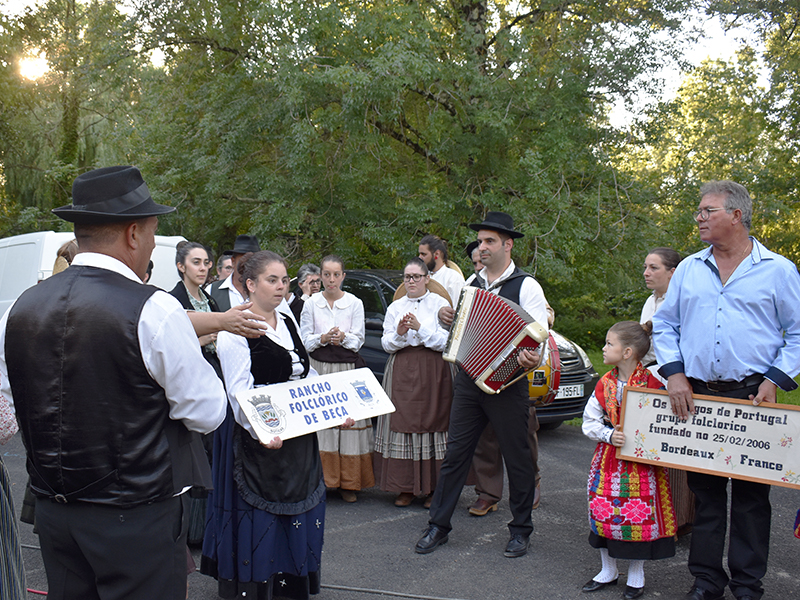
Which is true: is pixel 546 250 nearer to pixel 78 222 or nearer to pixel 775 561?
pixel 775 561

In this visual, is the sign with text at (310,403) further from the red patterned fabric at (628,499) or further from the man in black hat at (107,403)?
the red patterned fabric at (628,499)

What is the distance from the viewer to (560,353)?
7.84 metres

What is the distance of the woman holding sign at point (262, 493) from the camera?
354 centimetres

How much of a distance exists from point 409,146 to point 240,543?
30.2ft

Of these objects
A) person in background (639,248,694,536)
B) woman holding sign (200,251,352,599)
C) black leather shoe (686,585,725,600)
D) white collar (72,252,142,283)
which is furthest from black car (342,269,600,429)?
white collar (72,252,142,283)

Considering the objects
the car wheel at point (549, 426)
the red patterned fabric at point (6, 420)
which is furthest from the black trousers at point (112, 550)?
the car wheel at point (549, 426)

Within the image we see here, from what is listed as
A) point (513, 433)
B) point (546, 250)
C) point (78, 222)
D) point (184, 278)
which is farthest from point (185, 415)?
point (546, 250)

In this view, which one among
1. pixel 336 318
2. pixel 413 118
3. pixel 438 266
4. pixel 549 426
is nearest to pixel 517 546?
pixel 336 318

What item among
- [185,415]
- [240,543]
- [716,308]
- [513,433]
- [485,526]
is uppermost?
[716,308]

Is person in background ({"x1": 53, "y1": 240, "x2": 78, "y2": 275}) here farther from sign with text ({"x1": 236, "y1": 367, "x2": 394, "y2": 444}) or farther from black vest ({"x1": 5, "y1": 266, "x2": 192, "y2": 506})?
black vest ({"x1": 5, "y1": 266, "x2": 192, "y2": 506})

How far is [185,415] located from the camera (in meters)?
2.31

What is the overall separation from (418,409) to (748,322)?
2638 mm

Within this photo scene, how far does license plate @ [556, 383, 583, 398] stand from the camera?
7.58m

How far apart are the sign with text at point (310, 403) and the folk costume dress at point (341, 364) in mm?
1751
